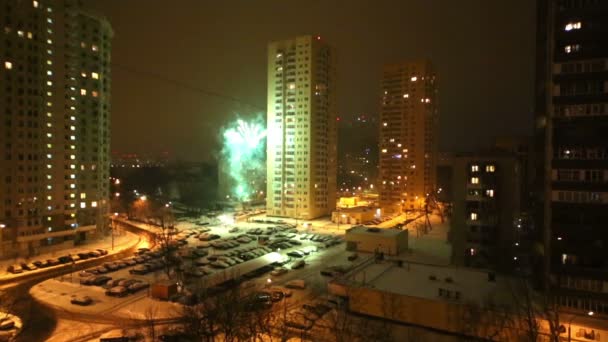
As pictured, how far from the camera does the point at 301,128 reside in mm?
35406

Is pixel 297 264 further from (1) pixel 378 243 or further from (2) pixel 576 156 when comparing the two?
(2) pixel 576 156

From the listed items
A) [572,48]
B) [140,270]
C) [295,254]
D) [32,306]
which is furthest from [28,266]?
[572,48]

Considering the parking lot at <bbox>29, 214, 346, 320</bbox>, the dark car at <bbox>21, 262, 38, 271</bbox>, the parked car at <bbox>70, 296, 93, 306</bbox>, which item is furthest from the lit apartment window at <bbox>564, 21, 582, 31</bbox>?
the dark car at <bbox>21, 262, 38, 271</bbox>

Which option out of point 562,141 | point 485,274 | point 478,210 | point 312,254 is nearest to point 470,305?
point 485,274

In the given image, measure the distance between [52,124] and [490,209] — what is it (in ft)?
77.2

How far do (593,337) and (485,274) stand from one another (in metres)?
4.11

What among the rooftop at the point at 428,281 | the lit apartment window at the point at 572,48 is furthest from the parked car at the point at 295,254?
the lit apartment window at the point at 572,48

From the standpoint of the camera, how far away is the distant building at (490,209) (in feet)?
57.5

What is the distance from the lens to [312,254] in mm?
22281

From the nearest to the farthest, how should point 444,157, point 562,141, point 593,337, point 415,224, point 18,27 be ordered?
1. point 593,337
2. point 562,141
3. point 18,27
4. point 415,224
5. point 444,157

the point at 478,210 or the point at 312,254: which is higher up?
the point at 478,210

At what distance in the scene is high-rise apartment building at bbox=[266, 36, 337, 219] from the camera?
35.1 m

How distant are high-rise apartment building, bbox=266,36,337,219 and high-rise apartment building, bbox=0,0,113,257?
13982mm

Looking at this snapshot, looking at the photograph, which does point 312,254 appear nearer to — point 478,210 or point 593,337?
point 478,210
